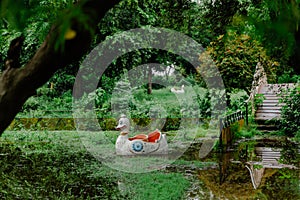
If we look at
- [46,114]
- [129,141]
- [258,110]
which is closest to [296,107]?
[258,110]

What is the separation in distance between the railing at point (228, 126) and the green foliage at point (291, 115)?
1.09 m

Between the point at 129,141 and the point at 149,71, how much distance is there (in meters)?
8.78

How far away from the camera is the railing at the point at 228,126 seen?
8.67 meters

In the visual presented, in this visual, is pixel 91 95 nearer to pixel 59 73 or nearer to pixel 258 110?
pixel 59 73

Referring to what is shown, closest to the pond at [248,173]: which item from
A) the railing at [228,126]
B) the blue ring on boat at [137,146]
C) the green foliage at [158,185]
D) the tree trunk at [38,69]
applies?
the green foliage at [158,185]

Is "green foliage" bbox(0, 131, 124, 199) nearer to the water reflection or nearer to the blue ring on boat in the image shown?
the blue ring on boat

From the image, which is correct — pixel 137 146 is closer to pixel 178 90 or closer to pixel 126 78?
pixel 126 78

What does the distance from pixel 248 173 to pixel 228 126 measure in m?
3.24

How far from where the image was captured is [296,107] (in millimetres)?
10484

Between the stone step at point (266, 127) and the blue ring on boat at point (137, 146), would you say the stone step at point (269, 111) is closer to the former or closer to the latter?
the stone step at point (266, 127)

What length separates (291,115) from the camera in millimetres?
10492

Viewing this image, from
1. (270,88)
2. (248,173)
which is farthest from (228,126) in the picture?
(270,88)

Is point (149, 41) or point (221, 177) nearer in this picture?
point (221, 177)

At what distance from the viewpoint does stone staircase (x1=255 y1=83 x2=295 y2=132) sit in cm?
1133
